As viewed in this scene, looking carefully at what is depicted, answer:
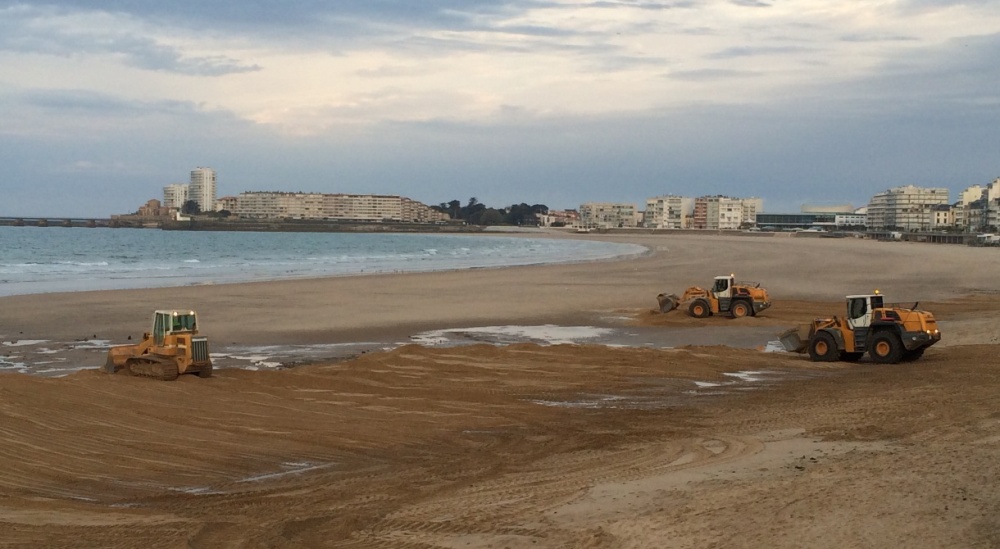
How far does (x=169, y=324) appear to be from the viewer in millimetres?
16734

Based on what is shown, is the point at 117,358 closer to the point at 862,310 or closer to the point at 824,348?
the point at 824,348

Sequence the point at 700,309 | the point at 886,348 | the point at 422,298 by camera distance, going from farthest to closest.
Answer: the point at 422,298 → the point at 700,309 → the point at 886,348

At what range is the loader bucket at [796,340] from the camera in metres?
20.5

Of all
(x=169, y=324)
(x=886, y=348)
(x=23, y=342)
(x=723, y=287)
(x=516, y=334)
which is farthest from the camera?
(x=723, y=287)

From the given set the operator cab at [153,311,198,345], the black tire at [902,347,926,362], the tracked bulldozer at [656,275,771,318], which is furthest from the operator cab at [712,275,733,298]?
the operator cab at [153,311,198,345]

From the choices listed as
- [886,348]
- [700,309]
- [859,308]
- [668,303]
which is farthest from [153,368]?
[668,303]

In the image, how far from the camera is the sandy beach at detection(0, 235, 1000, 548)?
26.0 ft

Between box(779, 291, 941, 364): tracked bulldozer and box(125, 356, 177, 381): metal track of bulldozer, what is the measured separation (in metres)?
11.9

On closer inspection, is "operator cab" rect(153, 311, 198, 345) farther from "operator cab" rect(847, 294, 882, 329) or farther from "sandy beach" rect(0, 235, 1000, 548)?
"operator cab" rect(847, 294, 882, 329)

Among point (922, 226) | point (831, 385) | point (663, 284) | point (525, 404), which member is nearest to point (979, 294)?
point (663, 284)

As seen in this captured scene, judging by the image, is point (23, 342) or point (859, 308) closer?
point (859, 308)

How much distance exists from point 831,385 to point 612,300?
17.9 meters

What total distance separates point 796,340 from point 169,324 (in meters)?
12.1

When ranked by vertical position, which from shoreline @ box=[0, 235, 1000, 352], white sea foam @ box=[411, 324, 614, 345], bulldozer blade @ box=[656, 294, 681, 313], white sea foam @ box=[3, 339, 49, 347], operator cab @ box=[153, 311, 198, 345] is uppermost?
operator cab @ box=[153, 311, 198, 345]
